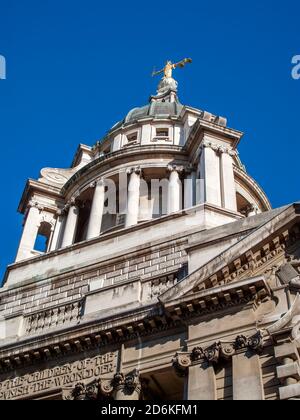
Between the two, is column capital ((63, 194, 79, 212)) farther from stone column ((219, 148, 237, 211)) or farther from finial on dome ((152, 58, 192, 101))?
finial on dome ((152, 58, 192, 101))

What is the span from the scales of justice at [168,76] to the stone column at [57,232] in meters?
17.7

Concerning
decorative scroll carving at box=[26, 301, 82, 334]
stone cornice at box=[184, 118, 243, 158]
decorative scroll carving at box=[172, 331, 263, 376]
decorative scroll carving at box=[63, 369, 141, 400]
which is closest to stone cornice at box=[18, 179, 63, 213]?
stone cornice at box=[184, 118, 243, 158]

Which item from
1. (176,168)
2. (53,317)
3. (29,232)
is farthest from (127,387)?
(176,168)

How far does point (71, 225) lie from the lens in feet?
126

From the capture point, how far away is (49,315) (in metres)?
22.8

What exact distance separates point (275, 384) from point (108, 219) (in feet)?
79.5

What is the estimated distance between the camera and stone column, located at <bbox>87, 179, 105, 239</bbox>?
36.0 meters

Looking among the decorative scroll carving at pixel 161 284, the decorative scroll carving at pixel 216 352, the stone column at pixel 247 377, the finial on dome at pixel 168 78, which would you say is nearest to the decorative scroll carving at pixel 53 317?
the decorative scroll carving at pixel 161 284

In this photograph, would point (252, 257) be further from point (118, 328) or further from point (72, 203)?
point (72, 203)

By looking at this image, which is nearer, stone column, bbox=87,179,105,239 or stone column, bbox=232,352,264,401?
stone column, bbox=232,352,264,401

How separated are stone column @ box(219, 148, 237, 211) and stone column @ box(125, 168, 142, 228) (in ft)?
16.4

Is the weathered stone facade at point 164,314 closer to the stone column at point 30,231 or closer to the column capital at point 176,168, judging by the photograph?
the stone column at point 30,231

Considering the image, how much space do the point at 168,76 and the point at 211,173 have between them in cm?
2358

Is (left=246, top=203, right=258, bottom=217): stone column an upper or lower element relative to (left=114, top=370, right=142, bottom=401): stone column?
upper
